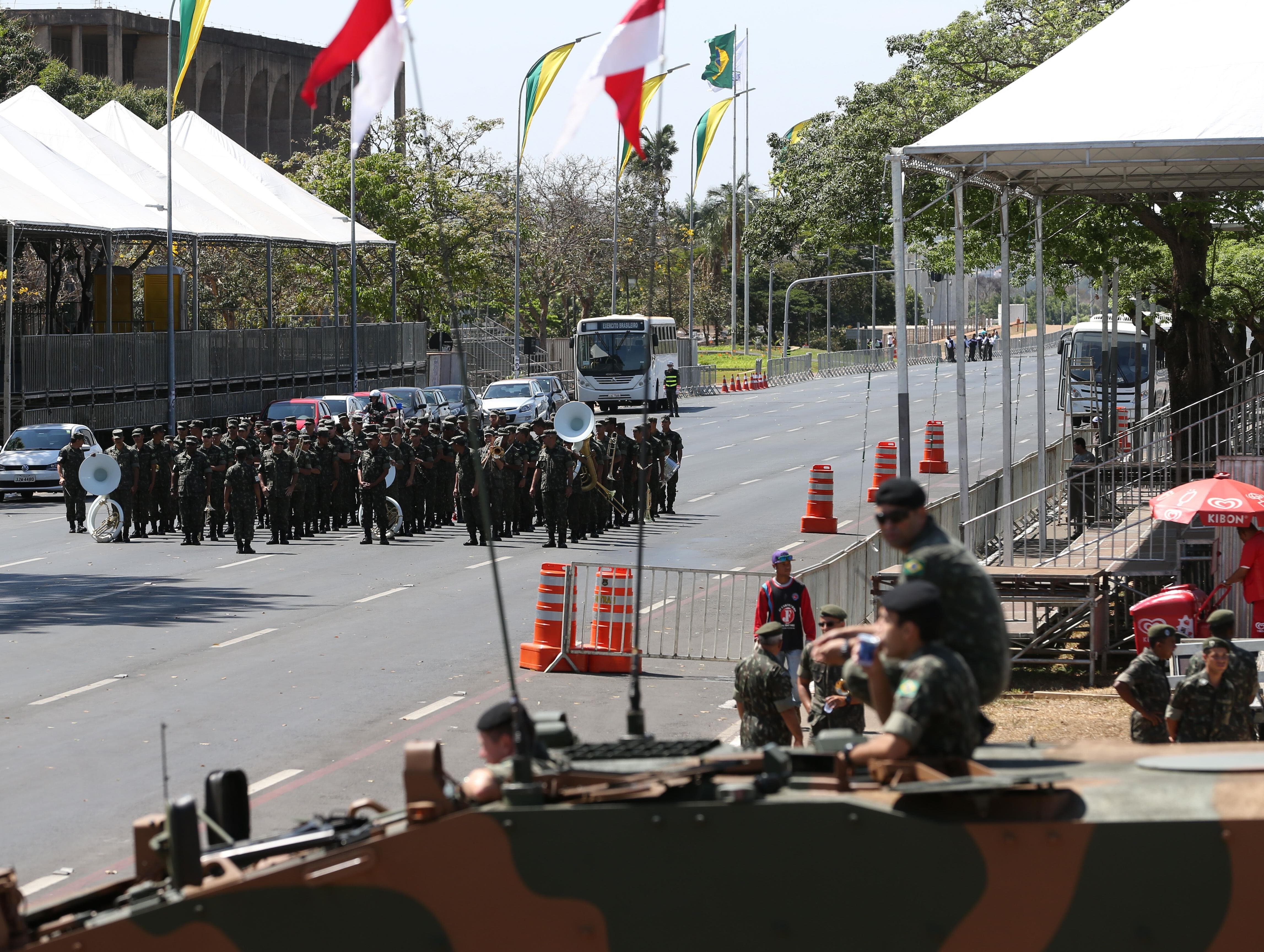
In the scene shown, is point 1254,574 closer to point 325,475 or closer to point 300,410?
point 325,475

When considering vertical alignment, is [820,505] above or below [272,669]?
above

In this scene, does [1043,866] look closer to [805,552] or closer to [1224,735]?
[1224,735]

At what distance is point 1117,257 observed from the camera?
27656mm

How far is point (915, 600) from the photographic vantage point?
5.14 metres

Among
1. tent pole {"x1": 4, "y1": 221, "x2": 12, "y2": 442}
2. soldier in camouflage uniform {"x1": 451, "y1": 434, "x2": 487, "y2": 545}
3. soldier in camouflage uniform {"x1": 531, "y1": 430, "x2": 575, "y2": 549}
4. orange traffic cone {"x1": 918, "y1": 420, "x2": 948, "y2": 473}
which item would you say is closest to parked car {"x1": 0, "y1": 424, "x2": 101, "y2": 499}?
tent pole {"x1": 4, "y1": 221, "x2": 12, "y2": 442}

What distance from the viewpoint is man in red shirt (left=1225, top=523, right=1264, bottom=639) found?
1477cm

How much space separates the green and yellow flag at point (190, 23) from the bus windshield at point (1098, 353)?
2444 centimetres

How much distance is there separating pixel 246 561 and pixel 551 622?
8.82 m

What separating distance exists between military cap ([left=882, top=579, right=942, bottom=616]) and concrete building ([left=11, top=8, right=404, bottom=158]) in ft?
268

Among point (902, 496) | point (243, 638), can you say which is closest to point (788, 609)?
point (243, 638)

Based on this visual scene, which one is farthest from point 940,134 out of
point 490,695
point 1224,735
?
point 1224,735

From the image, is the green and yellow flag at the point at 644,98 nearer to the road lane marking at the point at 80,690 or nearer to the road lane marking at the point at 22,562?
the road lane marking at the point at 80,690

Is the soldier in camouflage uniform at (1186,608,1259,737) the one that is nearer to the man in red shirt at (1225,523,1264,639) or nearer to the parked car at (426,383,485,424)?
the man in red shirt at (1225,523,1264,639)

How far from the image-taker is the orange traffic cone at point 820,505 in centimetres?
2658
